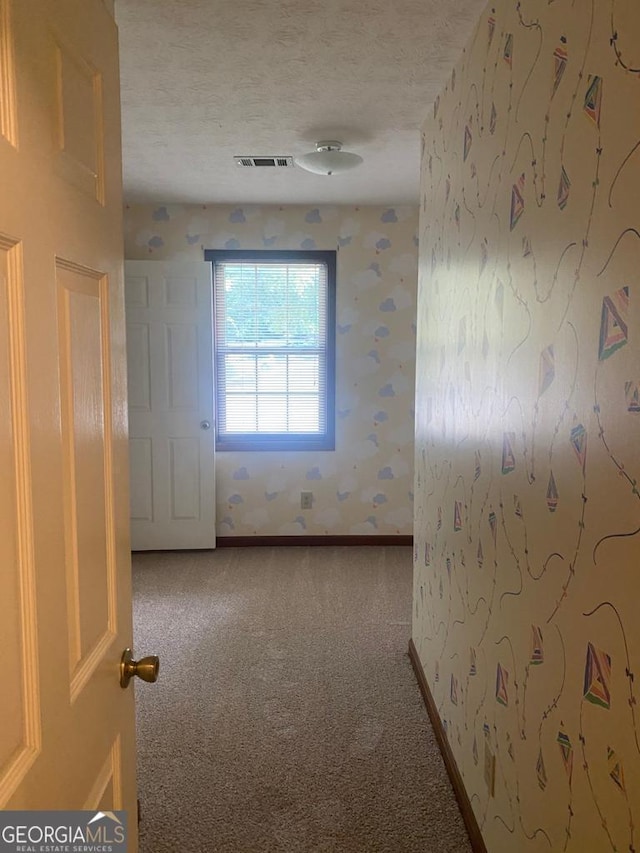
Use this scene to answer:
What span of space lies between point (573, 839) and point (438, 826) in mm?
933

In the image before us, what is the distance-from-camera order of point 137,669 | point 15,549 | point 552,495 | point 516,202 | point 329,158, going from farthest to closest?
point 329,158, point 516,202, point 552,495, point 137,669, point 15,549

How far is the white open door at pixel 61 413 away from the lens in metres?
0.72

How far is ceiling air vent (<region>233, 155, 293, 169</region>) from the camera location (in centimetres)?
334

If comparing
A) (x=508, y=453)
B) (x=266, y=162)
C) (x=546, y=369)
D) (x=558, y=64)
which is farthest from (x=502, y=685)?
(x=266, y=162)

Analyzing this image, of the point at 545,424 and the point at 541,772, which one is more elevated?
the point at 545,424

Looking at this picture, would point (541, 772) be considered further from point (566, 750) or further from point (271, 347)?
point (271, 347)

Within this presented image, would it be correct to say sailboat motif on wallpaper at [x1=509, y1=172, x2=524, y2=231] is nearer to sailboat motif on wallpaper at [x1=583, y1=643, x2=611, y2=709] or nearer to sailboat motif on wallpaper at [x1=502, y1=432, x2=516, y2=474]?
sailboat motif on wallpaper at [x1=502, y1=432, x2=516, y2=474]

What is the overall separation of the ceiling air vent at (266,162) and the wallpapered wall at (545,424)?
130 centimetres

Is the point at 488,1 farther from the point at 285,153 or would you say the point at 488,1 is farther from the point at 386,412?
the point at 386,412

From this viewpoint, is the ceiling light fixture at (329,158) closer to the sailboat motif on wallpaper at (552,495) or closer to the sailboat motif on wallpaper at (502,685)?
the sailboat motif on wallpaper at (552,495)

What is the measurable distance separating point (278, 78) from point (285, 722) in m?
2.47

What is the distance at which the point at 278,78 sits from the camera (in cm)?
236

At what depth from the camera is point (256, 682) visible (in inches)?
111

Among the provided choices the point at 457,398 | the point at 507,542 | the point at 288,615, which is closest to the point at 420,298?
the point at 457,398
